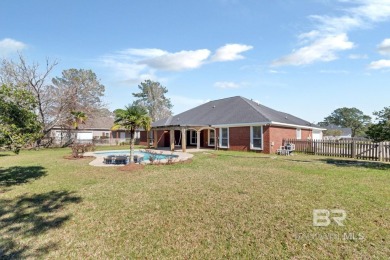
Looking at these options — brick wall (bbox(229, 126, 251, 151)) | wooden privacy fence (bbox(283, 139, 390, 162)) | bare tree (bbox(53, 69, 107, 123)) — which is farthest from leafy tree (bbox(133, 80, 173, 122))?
wooden privacy fence (bbox(283, 139, 390, 162))

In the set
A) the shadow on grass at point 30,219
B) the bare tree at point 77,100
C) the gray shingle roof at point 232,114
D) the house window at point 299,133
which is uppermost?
the bare tree at point 77,100

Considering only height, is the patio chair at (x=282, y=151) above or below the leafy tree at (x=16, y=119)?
below

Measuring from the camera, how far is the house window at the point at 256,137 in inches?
769

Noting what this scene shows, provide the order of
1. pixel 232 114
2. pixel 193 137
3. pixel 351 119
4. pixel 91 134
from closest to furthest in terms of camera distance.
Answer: pixel 232 114, pixel 193 137, pixel 91 134, pixel 351 119

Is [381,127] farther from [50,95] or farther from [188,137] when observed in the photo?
[50,95]

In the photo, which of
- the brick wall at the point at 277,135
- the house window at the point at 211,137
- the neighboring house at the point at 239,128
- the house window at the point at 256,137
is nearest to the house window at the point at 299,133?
the neighboring house at the point at 239,128

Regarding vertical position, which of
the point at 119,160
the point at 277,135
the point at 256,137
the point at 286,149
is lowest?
the point at 119,160

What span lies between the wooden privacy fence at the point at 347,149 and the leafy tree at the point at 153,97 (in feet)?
154

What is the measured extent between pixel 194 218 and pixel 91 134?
41337 mm

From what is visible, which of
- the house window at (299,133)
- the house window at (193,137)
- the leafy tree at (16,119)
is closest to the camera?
the leafy tree at (16,119)

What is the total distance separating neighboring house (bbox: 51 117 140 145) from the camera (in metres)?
34.3

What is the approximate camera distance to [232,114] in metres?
23.6

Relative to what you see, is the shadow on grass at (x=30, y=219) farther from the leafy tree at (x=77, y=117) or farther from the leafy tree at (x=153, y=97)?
the leafy tree at (x=153, y=97)

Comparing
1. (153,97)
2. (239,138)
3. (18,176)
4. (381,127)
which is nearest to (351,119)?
(153,97)
